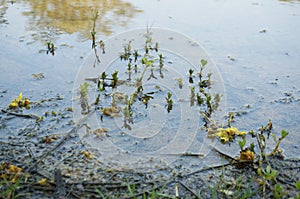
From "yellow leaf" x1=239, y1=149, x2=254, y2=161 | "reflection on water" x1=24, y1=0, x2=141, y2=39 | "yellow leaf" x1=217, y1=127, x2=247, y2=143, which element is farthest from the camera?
"reflection on water" x1=24, y1=0, x2=141, y2=39

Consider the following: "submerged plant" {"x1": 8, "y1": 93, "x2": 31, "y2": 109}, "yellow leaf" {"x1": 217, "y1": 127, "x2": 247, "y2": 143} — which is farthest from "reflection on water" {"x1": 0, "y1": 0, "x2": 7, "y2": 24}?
"yellow leaf" {"x1": 217, "y1": 127, "x2": 247, "y2": 143}

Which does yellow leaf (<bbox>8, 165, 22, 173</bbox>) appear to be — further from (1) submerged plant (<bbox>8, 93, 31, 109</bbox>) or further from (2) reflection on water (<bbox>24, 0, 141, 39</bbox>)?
(2) reflection on water (<bbox>24, 0, 141, 39</bbox>)

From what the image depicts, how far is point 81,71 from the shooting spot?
164 inches

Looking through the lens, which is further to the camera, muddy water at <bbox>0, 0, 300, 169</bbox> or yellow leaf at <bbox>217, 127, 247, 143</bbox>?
muddy water at <bbox>0, 0, 300, 169</bbox>

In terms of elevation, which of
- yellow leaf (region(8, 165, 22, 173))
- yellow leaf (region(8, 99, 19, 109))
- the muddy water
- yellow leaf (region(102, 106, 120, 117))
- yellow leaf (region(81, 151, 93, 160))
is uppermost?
the muddy water

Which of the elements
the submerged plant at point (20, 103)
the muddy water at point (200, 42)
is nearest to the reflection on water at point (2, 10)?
the muddy water at point (200, 42)

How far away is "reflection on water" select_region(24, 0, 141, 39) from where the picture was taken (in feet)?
18.7

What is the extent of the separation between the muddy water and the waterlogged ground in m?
0.01

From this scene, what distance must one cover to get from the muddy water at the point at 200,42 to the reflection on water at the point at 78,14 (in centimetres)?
2

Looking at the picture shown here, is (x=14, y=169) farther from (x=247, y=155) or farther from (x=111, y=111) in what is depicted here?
(x=247, y=155)

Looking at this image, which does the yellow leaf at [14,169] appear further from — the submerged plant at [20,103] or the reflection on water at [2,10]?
the reflection on water at [2,10]

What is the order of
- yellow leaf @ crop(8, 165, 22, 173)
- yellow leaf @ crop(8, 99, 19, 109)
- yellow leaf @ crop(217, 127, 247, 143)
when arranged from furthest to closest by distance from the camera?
yellow leaf @ crop(8, 99, 19, 109)
yellow leaf @ crop(217, 127, 247, 143)
yellow leaf @ crop(8, 165, 22, 173)

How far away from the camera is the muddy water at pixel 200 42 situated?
11.7 ft

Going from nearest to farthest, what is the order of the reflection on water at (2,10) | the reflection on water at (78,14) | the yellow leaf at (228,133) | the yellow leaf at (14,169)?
1. the yellow leaf at (14,169)
2. the yellow leaf at (228,133)
3. the reflection on water at (78,14)
4. the reflection on water at (2,10)
